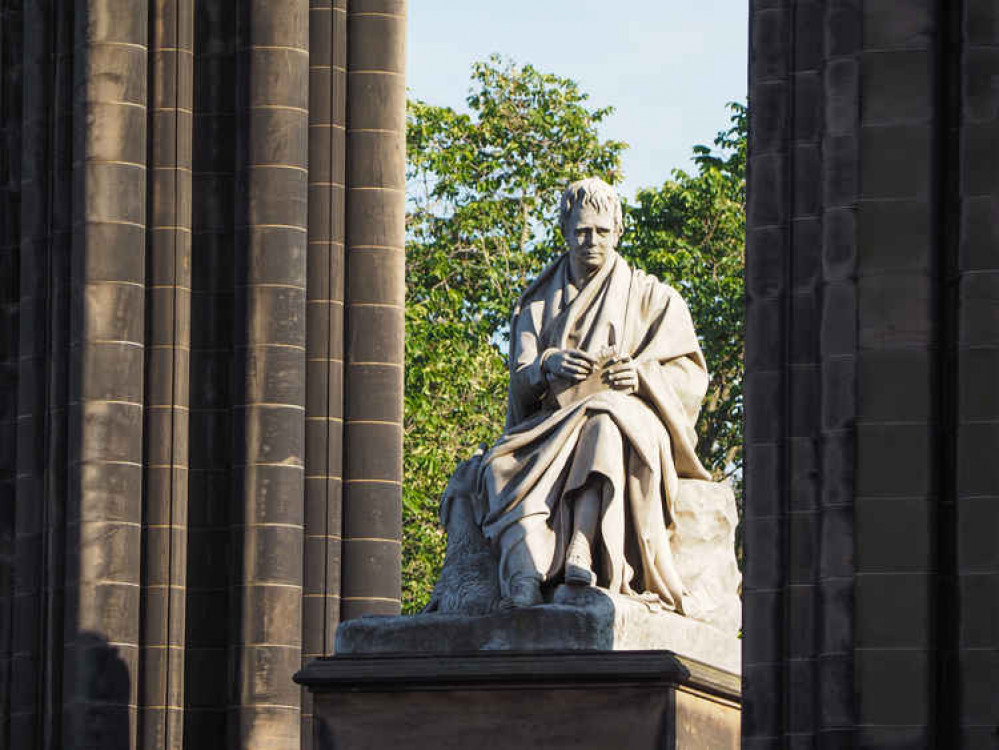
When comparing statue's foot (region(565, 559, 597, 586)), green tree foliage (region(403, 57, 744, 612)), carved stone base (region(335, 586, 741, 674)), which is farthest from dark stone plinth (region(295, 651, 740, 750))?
green tree foliage (region(403, 57, 744, 612))

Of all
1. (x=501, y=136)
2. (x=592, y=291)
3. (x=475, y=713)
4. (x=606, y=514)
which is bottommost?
(x=475, y=713)

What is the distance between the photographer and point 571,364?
15.5 metres

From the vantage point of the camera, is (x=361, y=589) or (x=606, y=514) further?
(x=361, y=589)

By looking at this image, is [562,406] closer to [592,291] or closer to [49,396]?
[592,291]

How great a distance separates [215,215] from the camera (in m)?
18.4

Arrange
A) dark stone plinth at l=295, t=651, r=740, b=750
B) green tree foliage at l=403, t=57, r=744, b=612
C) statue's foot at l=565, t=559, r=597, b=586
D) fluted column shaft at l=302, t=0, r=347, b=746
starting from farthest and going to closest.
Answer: green tree foliage at l=403, t=57, r=744, b=612, fluted column shaft at l=302, t=0, r=347, b=746, statue's foot at l=565, t=559, r=597, b=586, dark stone plinth at l=295, t=651, r=740, b=750

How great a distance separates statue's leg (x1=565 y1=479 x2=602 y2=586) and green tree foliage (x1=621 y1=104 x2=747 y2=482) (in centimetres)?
1561

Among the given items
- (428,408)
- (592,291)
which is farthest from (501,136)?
(592,291)

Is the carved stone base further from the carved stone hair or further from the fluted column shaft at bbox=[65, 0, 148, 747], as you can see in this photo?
the fluted column shaft at bbox=[65, 0, 148, 747]

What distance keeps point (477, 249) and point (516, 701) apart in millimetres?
16361

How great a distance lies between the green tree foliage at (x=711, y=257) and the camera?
31.1 m

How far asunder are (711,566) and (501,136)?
16.4m

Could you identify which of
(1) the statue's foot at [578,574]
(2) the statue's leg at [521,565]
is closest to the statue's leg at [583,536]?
(1) the statue's foot at [578,574]

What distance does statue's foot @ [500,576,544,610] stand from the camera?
14.9m
